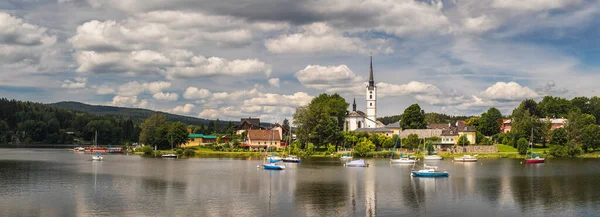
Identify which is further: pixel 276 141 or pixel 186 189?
pixel 276 141

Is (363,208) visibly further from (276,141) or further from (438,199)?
(276,141)

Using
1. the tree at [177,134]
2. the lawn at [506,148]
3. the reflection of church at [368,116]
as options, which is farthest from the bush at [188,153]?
the lawn at [506,148]

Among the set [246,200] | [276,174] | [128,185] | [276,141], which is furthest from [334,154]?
[246,200]

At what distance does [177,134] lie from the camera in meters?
134

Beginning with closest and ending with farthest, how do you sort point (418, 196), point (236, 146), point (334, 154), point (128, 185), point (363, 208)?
point (363, 208)
point (418, 196)
point (128, 185)
point (334, 154)
point (236, 146)

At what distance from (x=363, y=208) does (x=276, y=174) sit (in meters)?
31.3

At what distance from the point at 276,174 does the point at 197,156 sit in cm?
5311

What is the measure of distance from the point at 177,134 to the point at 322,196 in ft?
295

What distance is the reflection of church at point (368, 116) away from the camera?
15588cm

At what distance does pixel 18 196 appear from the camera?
159 feet

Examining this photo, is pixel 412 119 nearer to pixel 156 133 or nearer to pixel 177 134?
pixel 177 134

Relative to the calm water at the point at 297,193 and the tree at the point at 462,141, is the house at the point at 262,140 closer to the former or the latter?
the tree at the point at 462,141

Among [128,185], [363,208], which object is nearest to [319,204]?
[363,208]

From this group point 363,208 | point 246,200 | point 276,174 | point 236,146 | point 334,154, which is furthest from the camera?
point 236,146
